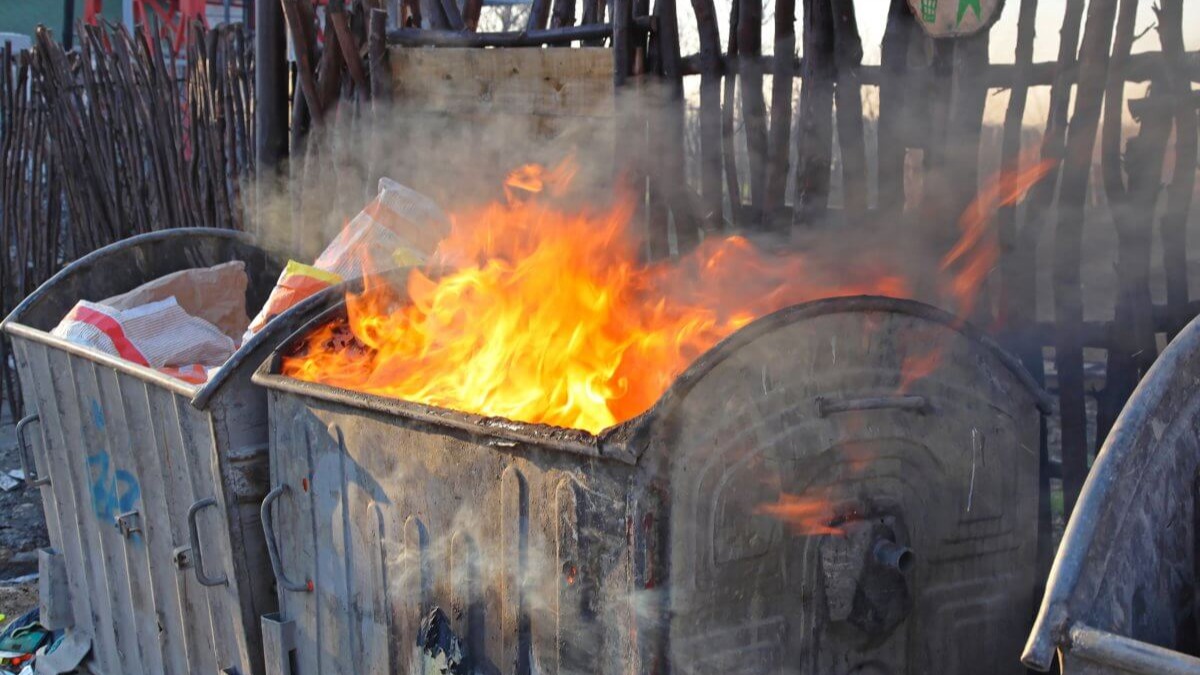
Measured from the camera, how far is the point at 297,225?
547cm

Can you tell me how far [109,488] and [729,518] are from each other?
2811 mm

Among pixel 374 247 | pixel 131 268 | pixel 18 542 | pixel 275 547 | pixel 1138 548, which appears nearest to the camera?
pixel 1138 548

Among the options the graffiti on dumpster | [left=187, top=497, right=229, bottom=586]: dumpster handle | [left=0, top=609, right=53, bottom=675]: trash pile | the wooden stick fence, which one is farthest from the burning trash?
the wooden stick fence

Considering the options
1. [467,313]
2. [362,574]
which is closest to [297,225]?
[467,313]

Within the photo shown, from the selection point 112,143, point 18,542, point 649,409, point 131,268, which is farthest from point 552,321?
point 112,143

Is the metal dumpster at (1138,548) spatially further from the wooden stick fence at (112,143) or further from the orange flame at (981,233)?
the wooden stick fence at (112,143)

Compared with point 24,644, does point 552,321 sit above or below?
above

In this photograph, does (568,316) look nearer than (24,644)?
Yes

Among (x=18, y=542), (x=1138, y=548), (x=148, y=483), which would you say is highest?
(x=1138, y=548)

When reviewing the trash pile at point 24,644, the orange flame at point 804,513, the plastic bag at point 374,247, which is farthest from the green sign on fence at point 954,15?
the trash pile at point 24,644

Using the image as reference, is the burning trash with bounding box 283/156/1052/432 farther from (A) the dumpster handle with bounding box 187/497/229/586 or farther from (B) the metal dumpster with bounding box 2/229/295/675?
(A) the dumpster handle with bounding box 187/497/229/586

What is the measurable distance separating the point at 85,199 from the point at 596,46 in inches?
174

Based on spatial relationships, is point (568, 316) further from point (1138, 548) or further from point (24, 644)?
point (24, 644)

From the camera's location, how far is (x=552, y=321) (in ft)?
10.8
